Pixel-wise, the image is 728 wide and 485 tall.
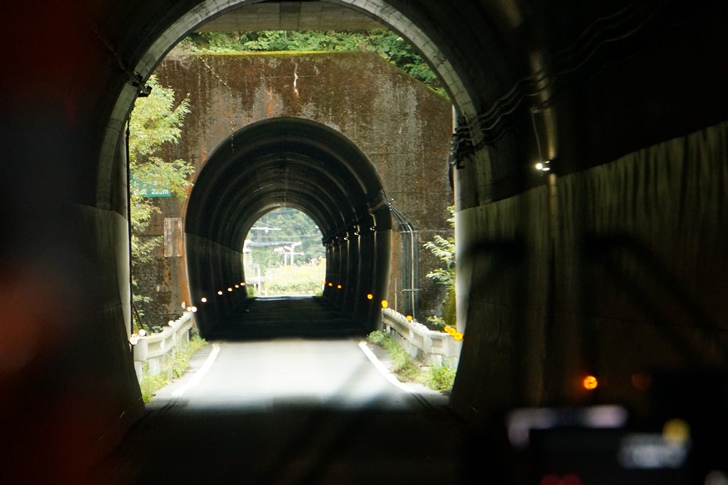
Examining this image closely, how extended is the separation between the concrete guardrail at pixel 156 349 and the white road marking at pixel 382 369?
3.87 meters

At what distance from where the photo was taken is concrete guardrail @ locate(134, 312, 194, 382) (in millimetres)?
16078

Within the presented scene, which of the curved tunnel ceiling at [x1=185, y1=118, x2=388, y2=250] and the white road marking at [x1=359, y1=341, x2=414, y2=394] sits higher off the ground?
the curved tunnel ceiling at [x1=185, y1=118, x2=388, y2=250]

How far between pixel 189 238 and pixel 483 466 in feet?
66.7

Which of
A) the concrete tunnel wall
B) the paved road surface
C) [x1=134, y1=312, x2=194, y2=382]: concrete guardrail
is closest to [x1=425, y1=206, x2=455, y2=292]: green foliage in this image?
the paved road surface

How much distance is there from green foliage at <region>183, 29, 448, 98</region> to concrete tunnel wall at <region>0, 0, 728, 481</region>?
2224 cm

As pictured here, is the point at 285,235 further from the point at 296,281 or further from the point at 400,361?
the point at 400,361

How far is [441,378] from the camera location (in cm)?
1608

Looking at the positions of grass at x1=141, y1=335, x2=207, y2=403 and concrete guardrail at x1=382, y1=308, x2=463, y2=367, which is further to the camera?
concrete guardrail at x1=382, y1=308, x2=463, y2=367

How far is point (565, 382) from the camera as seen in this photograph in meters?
9.33

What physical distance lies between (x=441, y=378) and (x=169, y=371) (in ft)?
17.0

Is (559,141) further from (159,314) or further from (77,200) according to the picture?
(159,314)

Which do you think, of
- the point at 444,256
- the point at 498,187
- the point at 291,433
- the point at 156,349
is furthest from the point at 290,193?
the point at 291,433

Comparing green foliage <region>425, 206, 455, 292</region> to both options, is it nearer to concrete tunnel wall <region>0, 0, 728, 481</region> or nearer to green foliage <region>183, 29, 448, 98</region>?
concrete tunnel wall <region>0, 0, 728, 481</region>

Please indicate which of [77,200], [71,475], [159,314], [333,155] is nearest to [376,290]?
[333,155]
